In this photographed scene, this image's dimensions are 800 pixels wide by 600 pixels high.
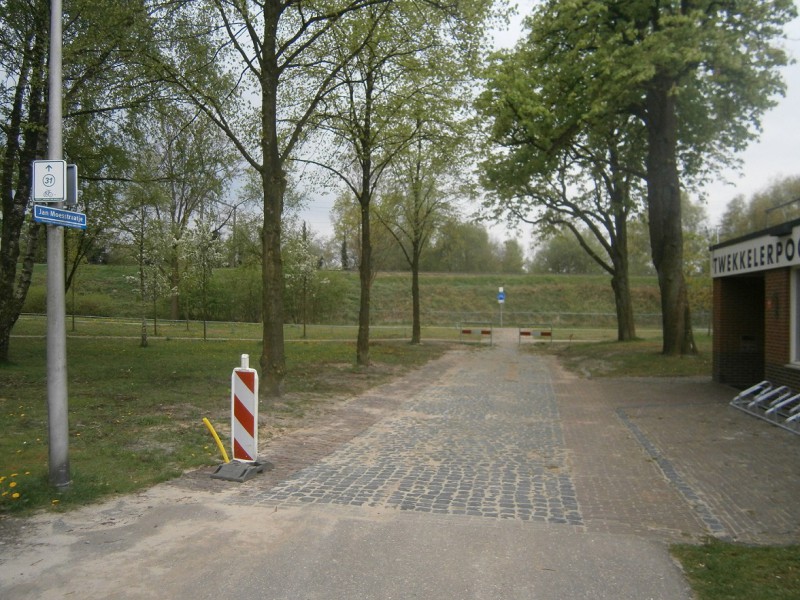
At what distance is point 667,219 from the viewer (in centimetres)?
2014

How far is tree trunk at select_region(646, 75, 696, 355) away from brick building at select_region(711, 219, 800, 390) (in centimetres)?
451

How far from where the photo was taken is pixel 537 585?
14.1 ft

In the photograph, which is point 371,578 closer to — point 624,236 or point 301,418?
point 301,418

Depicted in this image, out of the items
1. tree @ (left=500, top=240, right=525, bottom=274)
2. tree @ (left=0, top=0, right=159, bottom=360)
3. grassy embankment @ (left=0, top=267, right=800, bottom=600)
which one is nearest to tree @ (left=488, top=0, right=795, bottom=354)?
grassy embankment @ (left=0, top=267, right=800, bottom=600)

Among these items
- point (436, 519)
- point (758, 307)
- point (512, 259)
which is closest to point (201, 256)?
point (758, 307)

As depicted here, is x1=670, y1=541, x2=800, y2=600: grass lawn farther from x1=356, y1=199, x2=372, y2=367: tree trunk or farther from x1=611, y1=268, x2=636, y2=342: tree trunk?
x1=611, y1=268, x2=636, y2=342: tree trunk

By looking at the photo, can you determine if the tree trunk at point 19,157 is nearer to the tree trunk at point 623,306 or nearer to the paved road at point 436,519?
the paved road at point 436,519

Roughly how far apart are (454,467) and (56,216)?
5051 millimetres

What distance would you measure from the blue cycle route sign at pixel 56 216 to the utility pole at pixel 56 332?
0.44 feet

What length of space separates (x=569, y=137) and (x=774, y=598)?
689 inches

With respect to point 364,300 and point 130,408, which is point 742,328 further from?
point 130,408

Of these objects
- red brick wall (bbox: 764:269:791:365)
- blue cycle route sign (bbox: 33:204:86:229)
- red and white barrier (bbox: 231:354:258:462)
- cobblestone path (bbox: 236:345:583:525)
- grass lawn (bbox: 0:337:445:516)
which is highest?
blue cycle route sign (bbox: 33:204:86:229)

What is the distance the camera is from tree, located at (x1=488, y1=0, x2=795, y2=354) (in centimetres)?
1612

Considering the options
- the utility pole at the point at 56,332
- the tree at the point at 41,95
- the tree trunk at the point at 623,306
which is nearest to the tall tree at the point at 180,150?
the tree at the point at 41,95
